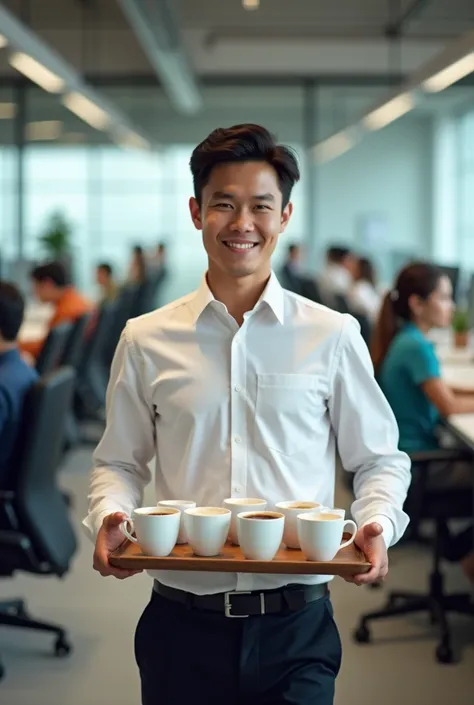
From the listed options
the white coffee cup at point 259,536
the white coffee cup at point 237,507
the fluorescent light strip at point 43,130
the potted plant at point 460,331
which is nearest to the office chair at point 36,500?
the white coffee cup at point 237,507

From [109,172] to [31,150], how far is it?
43.4 inches

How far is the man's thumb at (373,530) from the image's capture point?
1.59m

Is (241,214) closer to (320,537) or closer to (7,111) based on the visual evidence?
(320,537)

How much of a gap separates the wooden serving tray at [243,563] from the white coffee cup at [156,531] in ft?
0.05

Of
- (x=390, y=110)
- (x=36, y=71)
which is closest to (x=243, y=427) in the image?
(x=36, y=71)

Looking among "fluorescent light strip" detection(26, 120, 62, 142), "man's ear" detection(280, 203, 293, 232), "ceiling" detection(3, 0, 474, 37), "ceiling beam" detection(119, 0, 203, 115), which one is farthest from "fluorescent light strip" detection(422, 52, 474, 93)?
"fluorescent light strip" detection(26, 120, 62, 142)

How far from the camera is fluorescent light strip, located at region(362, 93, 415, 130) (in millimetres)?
7721

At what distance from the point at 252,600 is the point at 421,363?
7.03ft

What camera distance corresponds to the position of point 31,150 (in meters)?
14.3

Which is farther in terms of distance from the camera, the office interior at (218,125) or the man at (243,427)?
the office interior at (218,125)

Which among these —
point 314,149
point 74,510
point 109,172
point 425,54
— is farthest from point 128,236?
point 74,510

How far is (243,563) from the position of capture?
5.09 ft

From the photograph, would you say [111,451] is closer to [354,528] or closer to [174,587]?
[174,587]

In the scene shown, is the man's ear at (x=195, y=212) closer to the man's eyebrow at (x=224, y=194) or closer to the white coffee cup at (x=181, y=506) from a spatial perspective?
the man's eyebrow at (x=224, y=194)
